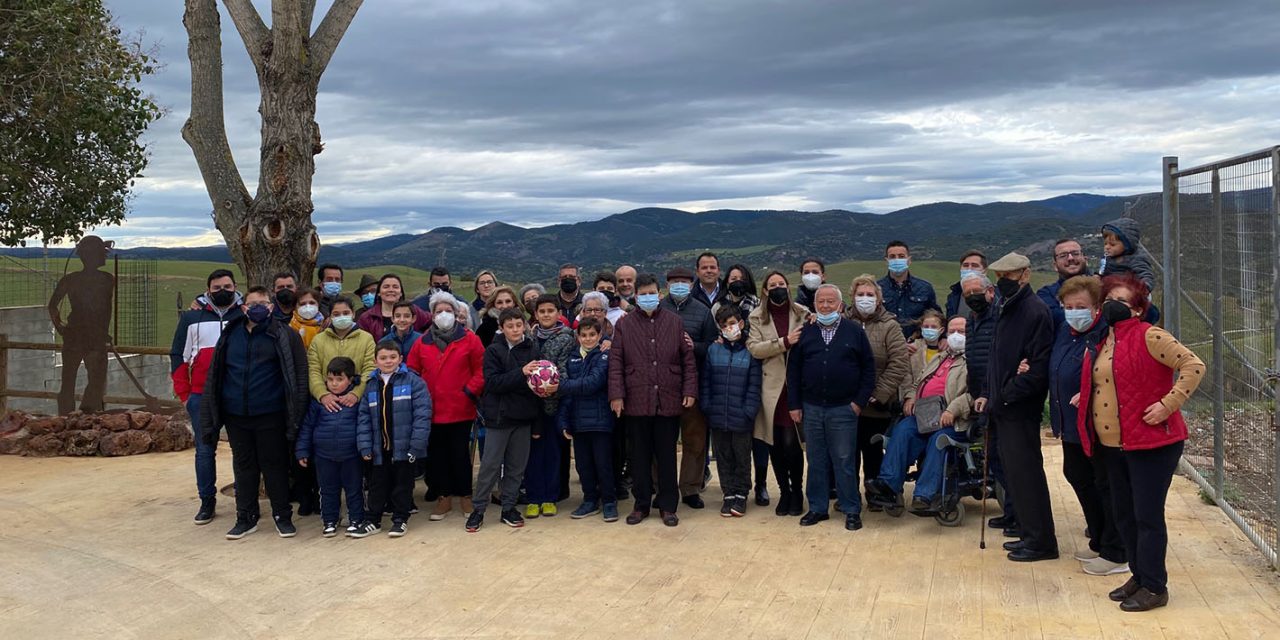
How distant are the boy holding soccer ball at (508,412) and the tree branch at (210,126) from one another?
3910mm

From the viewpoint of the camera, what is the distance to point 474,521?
718 centimetres

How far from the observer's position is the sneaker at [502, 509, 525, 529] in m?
7.26

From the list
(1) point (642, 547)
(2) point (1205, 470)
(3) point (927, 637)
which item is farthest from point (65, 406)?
(2) point (1205, 470)

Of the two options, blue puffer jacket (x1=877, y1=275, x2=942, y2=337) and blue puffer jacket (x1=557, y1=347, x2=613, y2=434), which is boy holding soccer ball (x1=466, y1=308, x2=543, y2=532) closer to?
blue puffer jacket (x1=557, y1=347, x2=613, y2=434)

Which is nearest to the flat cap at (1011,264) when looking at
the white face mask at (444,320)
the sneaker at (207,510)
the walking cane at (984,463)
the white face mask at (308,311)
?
the walking cane at (984,463)

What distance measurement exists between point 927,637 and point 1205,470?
14.9 feet

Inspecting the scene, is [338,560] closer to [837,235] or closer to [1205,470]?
[1205,470]

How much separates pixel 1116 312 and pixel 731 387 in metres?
2.93

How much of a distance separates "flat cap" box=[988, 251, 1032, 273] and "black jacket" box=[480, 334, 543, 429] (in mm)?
3345

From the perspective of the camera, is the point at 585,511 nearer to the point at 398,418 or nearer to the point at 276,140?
the point at 398,418

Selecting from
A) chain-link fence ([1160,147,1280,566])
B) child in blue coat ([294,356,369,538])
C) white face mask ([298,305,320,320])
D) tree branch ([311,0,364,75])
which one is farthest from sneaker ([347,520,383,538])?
chain-link fence ([1160,147,1280,566])

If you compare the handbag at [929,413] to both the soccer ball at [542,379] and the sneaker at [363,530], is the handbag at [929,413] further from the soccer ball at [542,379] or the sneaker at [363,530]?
the sneaker at [363,530]

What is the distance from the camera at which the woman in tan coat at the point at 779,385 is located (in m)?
7.38

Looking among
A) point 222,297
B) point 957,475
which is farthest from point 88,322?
point 957,475
